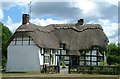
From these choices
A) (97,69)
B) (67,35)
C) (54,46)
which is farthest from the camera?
(67,35)

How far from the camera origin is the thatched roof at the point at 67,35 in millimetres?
50312

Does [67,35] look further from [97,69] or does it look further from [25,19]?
[97,69]

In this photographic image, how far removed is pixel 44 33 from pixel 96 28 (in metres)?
8.80

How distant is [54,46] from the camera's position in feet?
173

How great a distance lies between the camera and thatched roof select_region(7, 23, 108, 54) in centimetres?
5031

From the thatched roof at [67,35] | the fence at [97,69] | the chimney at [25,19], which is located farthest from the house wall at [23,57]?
the fence at [97,69]

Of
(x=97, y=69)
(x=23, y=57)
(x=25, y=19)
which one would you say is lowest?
(x=97, y=69)

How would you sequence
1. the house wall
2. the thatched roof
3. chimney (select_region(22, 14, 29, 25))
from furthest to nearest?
chimney (select_region(22, 14, 29, 25)), the thatched roof, the house wall

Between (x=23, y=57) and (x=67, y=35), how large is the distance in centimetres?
947

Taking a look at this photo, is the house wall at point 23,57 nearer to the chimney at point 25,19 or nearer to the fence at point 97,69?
the chimney at point 25,19

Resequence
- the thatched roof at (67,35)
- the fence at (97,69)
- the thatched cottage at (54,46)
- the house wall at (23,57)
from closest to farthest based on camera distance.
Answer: the fence at (97,69) < the house wall at (23,57) < the thatched cottage at (54,46) < the thatched roof at (67,35)

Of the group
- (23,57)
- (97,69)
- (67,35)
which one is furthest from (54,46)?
(97,69)

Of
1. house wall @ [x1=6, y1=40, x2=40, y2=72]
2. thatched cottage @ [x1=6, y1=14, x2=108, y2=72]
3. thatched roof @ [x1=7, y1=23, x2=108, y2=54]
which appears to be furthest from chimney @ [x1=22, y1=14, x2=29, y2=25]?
house wall @ [x1=6, y1=40, x2=40, y2=72]

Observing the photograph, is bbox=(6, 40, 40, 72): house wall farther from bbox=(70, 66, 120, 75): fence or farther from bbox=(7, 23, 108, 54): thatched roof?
bbox=(70, 66, 120, 75): fence
